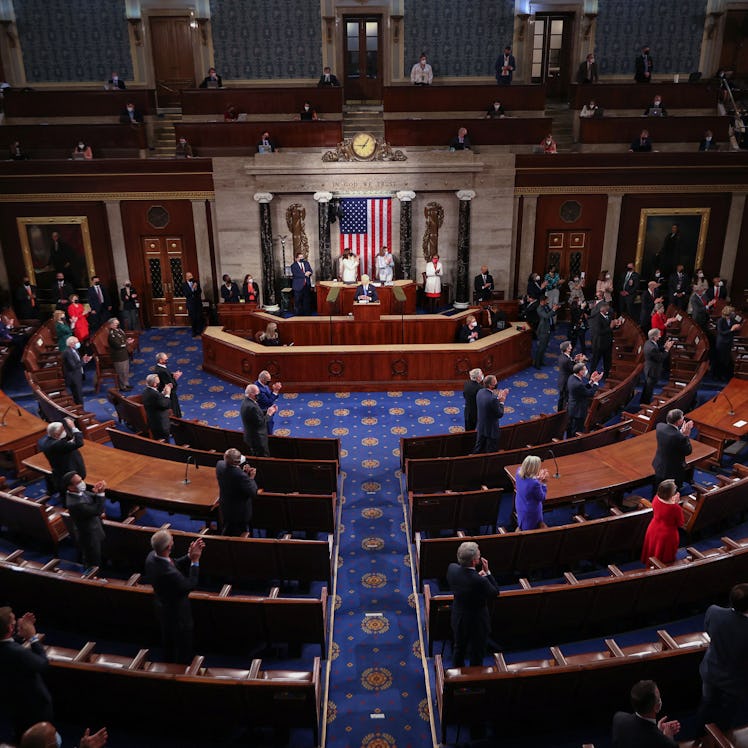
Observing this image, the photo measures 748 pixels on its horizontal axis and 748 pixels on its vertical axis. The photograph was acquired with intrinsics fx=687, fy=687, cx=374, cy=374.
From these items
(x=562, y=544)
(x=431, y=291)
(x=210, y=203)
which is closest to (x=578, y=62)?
(x=431, y=291)

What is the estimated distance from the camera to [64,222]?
1516 cm

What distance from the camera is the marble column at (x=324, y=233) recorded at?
14.8 m

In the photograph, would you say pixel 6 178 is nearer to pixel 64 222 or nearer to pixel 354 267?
pixel 64 222

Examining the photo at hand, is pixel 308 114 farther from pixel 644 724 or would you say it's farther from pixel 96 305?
pixel 644 724

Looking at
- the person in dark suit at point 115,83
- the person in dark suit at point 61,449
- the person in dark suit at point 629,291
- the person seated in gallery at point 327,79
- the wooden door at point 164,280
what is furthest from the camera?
the person in dark suit at point 115,83

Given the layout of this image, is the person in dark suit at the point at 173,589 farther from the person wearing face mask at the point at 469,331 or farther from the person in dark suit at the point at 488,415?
the person wearing face mask at the point at 469,331

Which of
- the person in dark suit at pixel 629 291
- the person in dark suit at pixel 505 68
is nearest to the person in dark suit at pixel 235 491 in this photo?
the person in dark suit at pixel 629 291

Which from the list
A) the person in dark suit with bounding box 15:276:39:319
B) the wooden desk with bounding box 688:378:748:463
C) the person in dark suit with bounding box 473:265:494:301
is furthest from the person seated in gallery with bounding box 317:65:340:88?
the wooden desk with bounding box 688:378:748:463

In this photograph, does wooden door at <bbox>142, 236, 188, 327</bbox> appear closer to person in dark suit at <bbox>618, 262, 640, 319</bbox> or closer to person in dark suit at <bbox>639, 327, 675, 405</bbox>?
person in dark suit at <bbox>618, 262, 640, 319</bbox>

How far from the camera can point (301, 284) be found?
48.0 ft

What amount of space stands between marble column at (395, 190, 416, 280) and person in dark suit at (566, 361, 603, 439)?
7.18 meters

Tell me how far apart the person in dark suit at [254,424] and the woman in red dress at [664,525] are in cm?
404

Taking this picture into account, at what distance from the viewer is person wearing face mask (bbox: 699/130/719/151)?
49.2 feet

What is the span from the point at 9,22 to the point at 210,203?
7.48 meters
